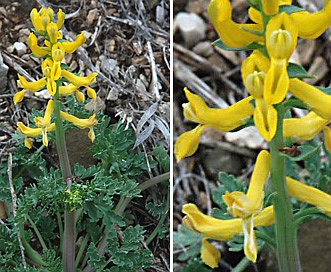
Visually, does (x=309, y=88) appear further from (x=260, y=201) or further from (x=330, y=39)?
(x=330, y=39)

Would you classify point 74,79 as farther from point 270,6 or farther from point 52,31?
point 270,6

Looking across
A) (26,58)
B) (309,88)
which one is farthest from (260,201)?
(26,58)

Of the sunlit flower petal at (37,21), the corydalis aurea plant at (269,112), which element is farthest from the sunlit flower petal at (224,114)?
the sunlit flower petal at (37,21)

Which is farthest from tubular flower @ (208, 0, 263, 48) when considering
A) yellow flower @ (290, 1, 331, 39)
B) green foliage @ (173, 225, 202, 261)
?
green foliage @ (173, 225, 202, 261)

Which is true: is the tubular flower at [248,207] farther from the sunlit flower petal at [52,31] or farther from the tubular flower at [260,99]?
the sunlit flower petal at [52,31]

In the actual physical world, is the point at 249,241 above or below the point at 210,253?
above

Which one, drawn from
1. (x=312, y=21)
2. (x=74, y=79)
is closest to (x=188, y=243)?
(x=74, y=79)
